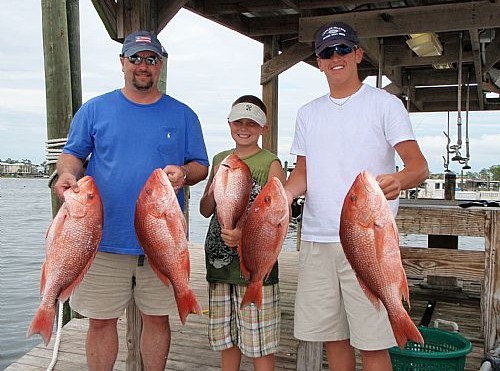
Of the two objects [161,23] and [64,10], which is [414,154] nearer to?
[161,23]

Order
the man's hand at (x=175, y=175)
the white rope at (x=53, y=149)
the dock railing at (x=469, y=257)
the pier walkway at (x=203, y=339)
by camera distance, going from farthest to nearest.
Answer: the pier walkway at (x=203, y=339) < the dock railing at (x=469, y=257) < the white rope at (x=53, y=149) < the man's hand at (x=175, y=175)

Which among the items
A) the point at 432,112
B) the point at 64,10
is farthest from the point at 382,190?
the point at 432,112

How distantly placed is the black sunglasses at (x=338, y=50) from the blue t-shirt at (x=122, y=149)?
0.90m

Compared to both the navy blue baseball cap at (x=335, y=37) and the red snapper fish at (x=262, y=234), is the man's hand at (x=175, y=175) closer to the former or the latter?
the red snapper fish at (x=262, y=234)

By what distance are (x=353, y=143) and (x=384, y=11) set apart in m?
3.25

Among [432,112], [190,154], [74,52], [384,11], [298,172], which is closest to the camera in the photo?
[298,172]

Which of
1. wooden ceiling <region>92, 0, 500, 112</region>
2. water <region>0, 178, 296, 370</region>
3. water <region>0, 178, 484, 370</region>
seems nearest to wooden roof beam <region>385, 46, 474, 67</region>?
wooden ceiling <region>92, 0, 500, 112</region>

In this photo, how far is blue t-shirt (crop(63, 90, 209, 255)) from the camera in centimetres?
288

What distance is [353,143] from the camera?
8.47 ft

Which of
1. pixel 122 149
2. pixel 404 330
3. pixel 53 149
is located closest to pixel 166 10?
pixel 53 149

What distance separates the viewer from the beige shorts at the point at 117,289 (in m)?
2.96

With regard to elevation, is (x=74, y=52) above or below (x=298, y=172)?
above

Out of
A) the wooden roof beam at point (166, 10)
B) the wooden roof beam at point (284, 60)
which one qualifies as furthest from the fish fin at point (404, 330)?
the wooden roof beam at point (284, 60)

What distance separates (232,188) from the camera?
8.30 feet
